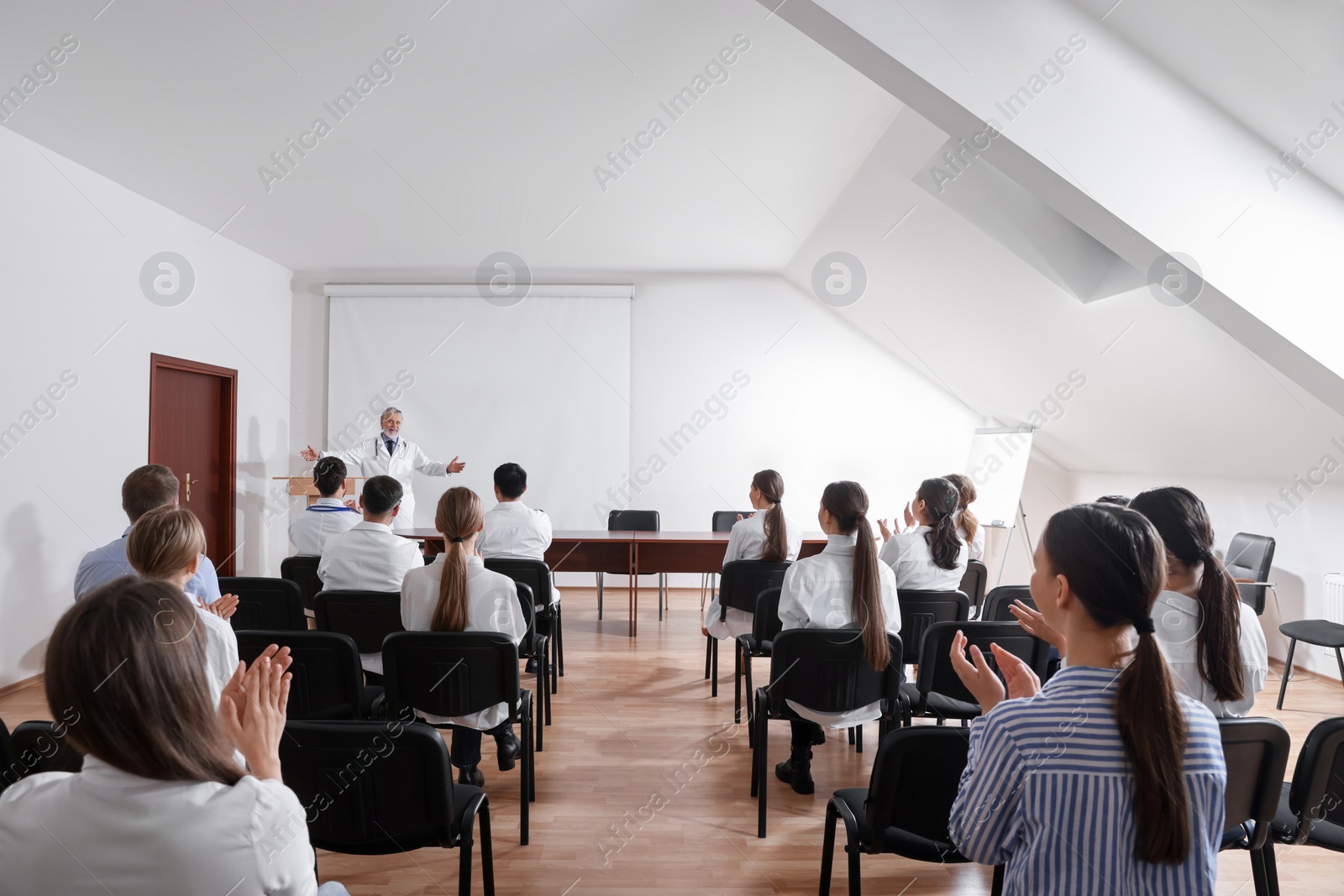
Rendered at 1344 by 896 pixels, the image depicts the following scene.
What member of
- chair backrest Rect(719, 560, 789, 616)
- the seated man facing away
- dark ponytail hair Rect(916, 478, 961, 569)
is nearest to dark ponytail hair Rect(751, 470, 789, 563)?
chair backrest Rect(719, 560, 789, 616)

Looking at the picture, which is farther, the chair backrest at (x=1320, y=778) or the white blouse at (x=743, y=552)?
the white blouse at (x=743, y=552)

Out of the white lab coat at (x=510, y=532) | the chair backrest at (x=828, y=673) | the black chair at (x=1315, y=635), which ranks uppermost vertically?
the white lab coat at (x=510, y=532)

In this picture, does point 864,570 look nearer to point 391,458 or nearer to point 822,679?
point 822,679

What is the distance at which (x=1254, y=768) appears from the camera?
1622 millimetres

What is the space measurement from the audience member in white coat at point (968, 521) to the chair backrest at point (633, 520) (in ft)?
9.05

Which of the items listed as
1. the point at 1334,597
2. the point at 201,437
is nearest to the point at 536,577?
the point at 201,437

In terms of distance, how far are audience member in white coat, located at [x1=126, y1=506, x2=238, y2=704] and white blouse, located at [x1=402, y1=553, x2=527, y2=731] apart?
68 centimetres

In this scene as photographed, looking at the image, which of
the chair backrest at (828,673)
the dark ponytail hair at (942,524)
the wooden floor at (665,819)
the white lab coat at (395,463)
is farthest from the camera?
the white lab coat at (395,463)

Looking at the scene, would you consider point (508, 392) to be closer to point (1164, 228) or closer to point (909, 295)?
point (909, 295)

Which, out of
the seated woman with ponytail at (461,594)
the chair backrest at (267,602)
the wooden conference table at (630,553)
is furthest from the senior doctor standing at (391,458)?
the seated woman with ponytail at (461,594)

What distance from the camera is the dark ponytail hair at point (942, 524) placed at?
3314mm

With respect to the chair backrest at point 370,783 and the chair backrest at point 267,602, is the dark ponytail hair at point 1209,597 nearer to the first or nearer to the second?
the chair backrest at point 370,783

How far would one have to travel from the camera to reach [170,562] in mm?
1877

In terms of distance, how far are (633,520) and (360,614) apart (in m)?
3.52
